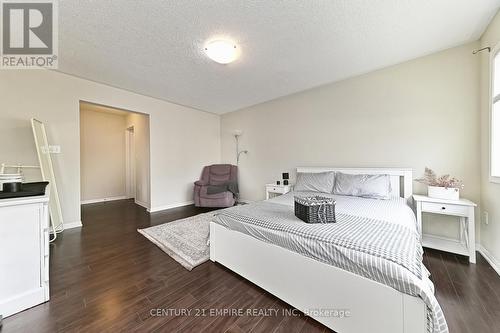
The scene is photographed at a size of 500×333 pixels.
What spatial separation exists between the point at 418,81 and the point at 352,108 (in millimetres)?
848

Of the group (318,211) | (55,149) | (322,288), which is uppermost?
(55,149)

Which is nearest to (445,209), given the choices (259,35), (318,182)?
(318,182)

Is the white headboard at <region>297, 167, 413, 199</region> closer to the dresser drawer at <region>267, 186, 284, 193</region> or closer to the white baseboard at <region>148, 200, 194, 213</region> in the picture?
the dresser drawer at <region>267, 186, 284, 193</region>

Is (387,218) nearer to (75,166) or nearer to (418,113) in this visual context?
(418,113)

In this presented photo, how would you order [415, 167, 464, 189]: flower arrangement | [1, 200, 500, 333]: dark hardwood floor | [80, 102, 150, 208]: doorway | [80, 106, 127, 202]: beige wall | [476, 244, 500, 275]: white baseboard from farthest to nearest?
[80, 106, 127, 202]: beige wall → [80, 102, 150, 208]: doorway → [415, 167, 464, 189]: flower arrangement → [476, 244, 500, 275]: white baseboard → [1, 200, 500, 333]: dark hardwood floor

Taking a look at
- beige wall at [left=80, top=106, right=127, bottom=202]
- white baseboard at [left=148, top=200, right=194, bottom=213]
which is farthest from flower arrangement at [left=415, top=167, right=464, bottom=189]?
beige wall at [left=80, top=106, right=127, bottom=202]

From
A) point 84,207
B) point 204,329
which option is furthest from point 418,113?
point 84,207

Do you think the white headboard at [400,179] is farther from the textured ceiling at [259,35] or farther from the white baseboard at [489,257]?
the textured ceiling at [259,35]

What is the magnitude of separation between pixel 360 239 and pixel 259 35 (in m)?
2.18

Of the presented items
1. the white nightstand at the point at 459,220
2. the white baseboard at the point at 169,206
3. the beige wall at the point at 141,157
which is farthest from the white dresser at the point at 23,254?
the white nightstand at the point at 459,220

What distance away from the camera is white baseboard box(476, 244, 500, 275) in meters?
1.86

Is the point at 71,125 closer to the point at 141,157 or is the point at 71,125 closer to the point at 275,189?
the point at 141,157

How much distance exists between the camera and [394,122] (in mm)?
2791

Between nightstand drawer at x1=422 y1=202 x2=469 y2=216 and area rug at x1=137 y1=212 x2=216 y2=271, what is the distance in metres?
2.65
